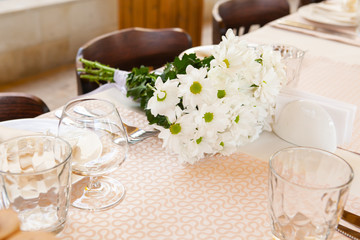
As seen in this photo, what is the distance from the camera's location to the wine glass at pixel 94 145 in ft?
2.39

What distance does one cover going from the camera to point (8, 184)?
628 millimetres

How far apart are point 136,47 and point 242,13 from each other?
26.1 inches

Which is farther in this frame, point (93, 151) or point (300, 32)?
point (300, 32)

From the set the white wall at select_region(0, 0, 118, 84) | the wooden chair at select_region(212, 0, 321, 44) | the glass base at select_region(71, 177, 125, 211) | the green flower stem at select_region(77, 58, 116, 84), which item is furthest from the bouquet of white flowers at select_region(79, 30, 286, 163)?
the white wall at select_region(0, 0, 118, 84)

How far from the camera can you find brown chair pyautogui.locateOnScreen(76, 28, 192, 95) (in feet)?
4.92

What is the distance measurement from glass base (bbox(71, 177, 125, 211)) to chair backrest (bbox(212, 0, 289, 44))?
1152mm

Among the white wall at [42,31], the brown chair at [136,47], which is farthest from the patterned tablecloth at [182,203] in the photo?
the white wall at [42,31]

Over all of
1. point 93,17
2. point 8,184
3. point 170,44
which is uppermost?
point 8,184

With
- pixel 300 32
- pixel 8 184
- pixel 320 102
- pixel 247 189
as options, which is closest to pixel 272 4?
pixel 300 32

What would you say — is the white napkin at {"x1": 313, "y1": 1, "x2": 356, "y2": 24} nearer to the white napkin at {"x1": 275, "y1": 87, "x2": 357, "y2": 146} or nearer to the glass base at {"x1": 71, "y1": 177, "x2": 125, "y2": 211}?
the white napkin at {"x1": 275, "y1": 87, "x2": 357, "y2": 146}

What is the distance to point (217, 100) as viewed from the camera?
810 mm

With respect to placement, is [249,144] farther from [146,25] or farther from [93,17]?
[93,17]

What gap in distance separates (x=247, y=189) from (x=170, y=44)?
0.95m

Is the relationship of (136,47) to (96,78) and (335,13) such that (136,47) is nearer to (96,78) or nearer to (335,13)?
(96,78)
